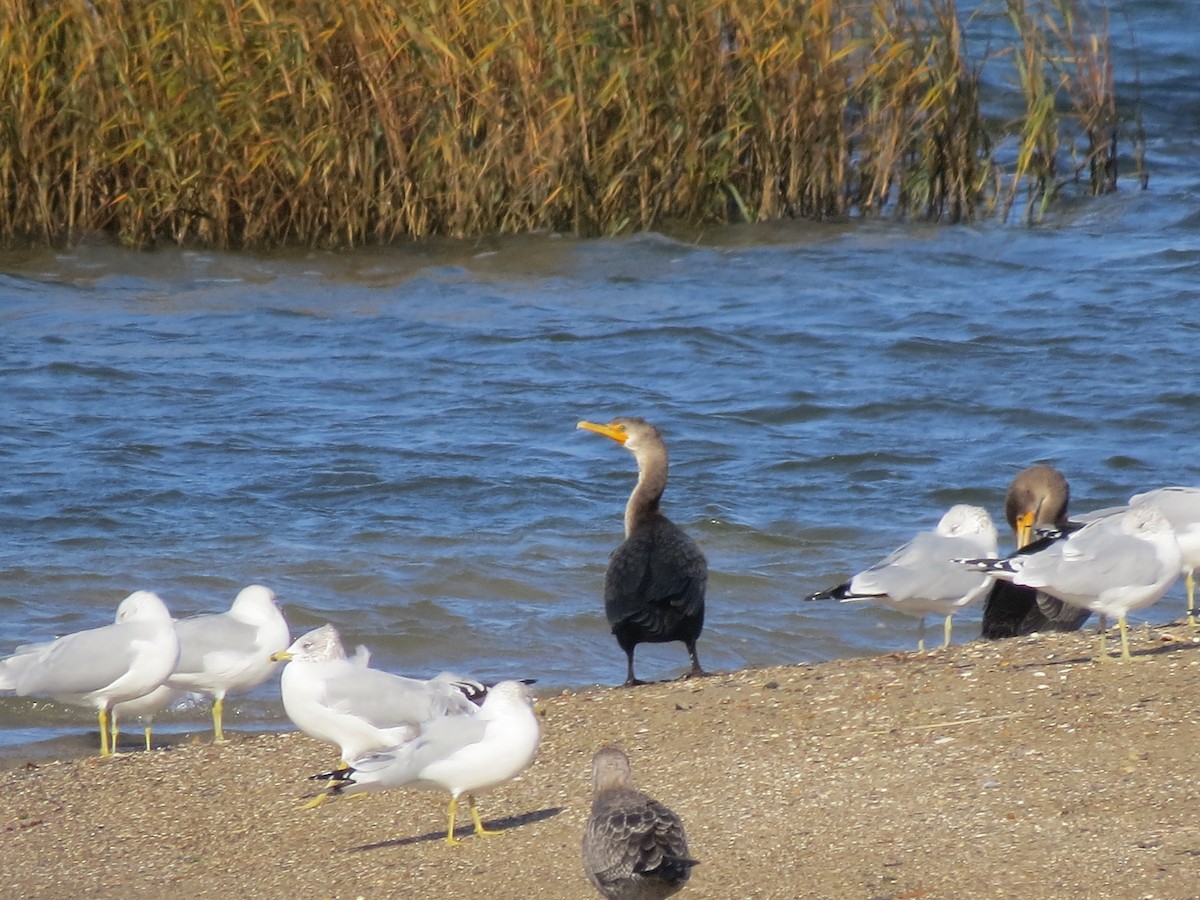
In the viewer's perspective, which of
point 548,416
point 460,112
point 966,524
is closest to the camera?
point 966,524

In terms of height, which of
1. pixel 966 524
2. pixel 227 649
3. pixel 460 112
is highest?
pixel 460 112

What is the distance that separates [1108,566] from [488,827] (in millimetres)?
2136

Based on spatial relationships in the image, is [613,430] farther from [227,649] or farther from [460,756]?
[460,756]

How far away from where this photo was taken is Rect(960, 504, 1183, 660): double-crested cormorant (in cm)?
566

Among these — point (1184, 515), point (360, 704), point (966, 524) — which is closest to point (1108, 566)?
point (1184, 515)

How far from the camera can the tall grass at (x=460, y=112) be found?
39.5 feet

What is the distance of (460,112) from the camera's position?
1261 cm

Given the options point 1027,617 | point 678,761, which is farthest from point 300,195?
point 678,761

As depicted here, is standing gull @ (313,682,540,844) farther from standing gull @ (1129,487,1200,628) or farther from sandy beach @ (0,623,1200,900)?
standing gull @ (1129,487,1200,628)

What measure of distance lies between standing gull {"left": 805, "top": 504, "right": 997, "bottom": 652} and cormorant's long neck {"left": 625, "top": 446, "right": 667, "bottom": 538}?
4.38 ft

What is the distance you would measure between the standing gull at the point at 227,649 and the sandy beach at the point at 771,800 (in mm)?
231

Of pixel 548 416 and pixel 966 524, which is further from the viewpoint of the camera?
pixel 548 416

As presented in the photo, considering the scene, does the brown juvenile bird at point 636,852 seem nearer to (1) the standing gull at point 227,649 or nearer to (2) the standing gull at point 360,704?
(2) the standing gull at point 360,704

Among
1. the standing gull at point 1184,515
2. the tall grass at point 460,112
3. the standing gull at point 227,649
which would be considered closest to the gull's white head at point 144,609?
the standing gull at point 227,649
